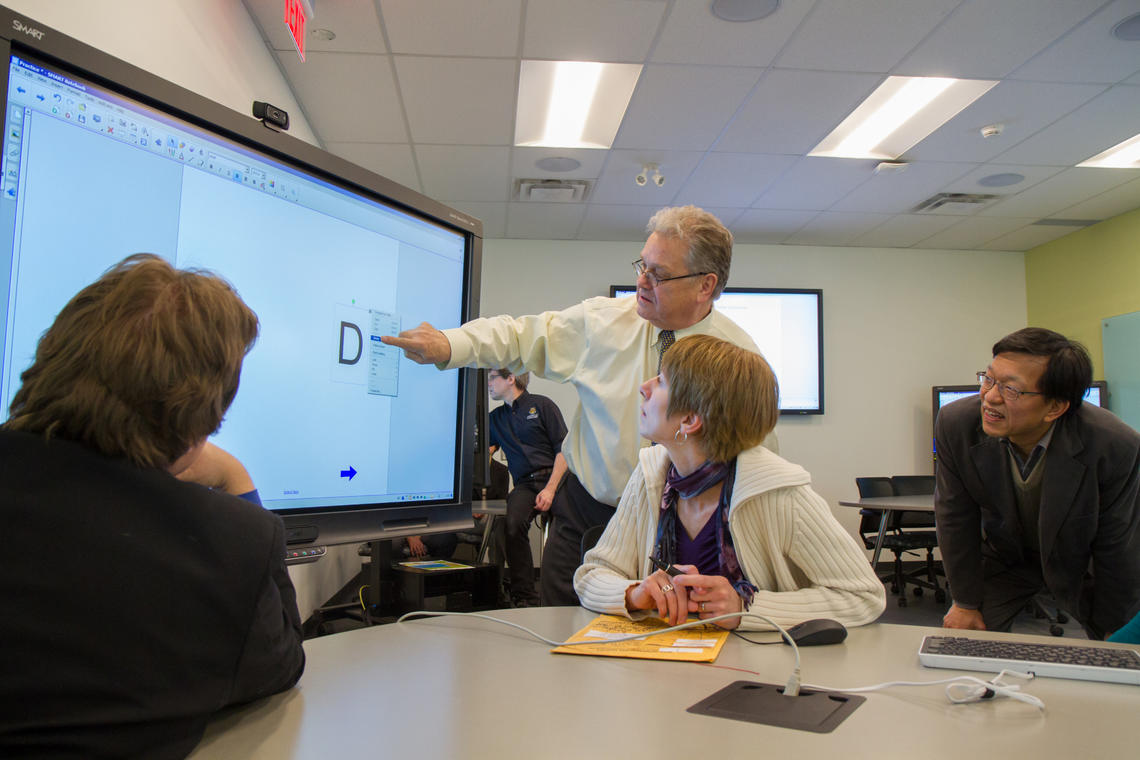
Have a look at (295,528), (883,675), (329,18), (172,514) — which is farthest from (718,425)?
(329,18)

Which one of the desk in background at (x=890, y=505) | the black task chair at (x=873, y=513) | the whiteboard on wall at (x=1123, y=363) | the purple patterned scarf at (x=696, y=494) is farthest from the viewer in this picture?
the whiteboard on wall at (x=1123, y=363)

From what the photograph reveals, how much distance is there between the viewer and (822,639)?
3.46ft

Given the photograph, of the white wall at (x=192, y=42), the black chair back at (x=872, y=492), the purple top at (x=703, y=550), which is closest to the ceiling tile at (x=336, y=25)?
the white wall at (x=192, y=42)

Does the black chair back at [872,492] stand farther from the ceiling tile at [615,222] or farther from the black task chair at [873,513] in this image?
the ceiling tile at [615,222]

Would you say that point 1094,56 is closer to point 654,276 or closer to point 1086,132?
point 1086,132

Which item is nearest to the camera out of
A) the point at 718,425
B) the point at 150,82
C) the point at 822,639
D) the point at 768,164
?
the point at 150,82

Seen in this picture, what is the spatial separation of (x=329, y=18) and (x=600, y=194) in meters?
2.49

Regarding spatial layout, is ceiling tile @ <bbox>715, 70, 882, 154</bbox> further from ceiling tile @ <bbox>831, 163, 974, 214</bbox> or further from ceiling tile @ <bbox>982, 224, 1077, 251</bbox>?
ceiling tile @ <bbox>982, 224, 1077, 251</bbox>

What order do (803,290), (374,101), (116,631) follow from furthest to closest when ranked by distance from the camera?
1. (803,290)
2. (374,101)
3. (116,631)

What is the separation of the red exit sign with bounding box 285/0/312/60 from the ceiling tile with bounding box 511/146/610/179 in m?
1.70

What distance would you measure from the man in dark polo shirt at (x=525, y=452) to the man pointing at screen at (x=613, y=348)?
8.40 feet

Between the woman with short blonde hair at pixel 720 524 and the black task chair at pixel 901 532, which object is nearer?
the woman with short blonde hair at pixel 720 524

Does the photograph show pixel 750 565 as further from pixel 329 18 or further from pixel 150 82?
pixel 329 18

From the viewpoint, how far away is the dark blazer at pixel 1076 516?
77.2 inches
